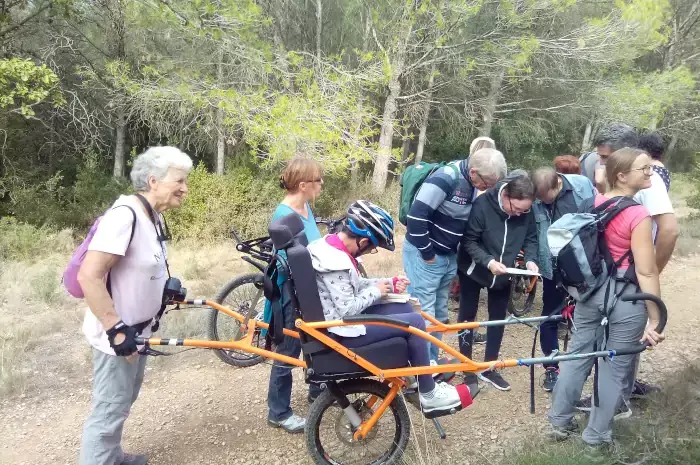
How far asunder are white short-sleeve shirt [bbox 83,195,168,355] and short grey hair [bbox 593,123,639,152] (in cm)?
360

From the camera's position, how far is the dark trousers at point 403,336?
8.57 feet

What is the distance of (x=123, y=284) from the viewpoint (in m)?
2.48

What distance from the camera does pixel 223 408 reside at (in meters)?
3.80

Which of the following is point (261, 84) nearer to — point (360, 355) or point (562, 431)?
point (360, 355)

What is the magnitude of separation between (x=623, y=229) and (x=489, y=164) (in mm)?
985

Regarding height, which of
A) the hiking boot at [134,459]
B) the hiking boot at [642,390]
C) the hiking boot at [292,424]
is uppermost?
the hiking boot at [642,390]

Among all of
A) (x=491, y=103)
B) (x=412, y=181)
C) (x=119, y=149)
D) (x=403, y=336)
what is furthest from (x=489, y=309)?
(x=491, y=103)

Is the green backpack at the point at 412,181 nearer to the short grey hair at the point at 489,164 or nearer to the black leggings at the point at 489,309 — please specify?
the short grey hair at the point at 489,164

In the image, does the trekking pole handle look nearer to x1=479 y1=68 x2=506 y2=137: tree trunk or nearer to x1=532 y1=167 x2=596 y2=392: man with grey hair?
x1=532 y1=167 x2=596 y2=392: man with grey hair

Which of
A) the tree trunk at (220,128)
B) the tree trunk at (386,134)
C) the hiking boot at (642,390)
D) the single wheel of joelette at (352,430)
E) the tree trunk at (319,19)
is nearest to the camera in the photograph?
the single wheel of joelette at (352,430)

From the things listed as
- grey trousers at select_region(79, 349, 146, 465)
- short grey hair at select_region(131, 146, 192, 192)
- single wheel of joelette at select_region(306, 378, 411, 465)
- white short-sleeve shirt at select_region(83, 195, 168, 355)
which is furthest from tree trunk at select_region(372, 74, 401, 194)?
grey trousers at select_region(79, 349, 146, 465)

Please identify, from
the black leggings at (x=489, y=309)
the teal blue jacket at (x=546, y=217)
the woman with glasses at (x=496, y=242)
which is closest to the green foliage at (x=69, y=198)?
the black leggings at (x=489, y=309)

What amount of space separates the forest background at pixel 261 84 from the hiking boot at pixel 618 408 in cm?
662

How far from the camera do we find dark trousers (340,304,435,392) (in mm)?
2613
